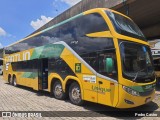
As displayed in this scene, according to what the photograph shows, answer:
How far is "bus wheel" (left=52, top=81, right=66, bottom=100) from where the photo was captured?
37.7ft

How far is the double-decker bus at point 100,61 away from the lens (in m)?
7.95

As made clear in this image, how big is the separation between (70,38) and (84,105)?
3073 millimetres

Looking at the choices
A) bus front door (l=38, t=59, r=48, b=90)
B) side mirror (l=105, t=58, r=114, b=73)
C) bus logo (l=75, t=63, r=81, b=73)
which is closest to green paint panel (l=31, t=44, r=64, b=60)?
bus front door (l=38, t=59, r=48, b=90)

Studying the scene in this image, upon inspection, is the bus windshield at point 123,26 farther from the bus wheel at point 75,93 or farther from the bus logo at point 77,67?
the bus wheel at point 75,93

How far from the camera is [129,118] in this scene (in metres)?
8.17

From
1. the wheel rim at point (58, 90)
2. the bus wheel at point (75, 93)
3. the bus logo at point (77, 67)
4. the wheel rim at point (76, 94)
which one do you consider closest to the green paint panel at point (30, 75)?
the wheel rim at point (58, 90)

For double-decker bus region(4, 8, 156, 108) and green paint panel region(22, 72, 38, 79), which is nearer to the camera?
double-decker bus region(4, 8, 156, 108)

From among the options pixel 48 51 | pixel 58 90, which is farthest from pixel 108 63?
pixel 48 51

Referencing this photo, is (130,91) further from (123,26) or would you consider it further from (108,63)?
(123,26)

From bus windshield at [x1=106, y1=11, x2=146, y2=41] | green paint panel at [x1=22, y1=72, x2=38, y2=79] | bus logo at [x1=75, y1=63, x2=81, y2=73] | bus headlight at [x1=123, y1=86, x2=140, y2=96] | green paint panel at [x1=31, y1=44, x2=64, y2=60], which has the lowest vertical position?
bus headlight at [x1=123, y1=86, x2=140, y2=96]

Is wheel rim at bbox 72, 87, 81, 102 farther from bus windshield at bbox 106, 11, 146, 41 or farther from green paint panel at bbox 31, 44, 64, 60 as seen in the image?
bus windshield at bbox 106, 11, 146, 41

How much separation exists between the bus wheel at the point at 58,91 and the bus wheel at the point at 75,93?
925mm

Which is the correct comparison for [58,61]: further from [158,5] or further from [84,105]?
[158,5]


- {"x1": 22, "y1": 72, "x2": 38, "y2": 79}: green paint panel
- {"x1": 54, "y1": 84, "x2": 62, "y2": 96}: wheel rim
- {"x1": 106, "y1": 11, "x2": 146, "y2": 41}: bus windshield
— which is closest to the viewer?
{"x1": 106, "y1": 11, "x2": 146, "y2": 41}: bus windshield
